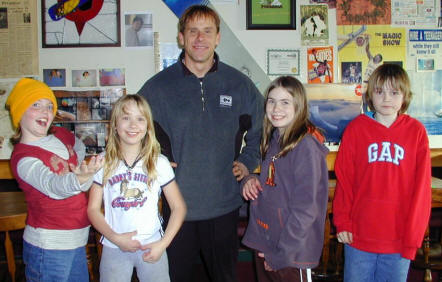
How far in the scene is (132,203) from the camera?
4.17ft

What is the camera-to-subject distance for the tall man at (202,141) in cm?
149

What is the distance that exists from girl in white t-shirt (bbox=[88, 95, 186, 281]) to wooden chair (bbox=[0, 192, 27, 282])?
597 mm

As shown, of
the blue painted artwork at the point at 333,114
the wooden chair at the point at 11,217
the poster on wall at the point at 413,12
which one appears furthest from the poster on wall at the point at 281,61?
the wooden chair at the point at 11,217

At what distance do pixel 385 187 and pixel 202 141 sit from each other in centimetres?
74

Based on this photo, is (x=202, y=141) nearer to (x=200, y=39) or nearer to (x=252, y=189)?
(x=252, y=189)

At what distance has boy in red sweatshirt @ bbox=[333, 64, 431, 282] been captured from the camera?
4.46 ft

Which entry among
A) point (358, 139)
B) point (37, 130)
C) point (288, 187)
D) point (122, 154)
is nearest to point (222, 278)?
point (288, 187)

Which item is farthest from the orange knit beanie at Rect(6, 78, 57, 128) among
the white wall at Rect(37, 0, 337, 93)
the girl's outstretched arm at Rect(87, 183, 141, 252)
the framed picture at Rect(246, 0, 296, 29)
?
the framed picture at Rect(246, 0, 296, 29)

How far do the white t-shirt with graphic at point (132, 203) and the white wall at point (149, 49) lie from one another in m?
1.28

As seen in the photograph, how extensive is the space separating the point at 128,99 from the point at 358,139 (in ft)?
3.06

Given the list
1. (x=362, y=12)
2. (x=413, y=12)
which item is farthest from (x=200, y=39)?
(x=413, y=12)

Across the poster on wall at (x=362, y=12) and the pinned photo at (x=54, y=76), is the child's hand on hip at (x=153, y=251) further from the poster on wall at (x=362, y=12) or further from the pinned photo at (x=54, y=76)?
the poster on wall at (x=362, y=12)

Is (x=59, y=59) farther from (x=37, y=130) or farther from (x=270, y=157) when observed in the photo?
(x=270, y=157)

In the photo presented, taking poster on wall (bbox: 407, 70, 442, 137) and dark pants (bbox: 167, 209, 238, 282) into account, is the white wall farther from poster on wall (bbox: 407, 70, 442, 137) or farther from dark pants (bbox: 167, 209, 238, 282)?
dark pants (bbox: 167, 209, 238, 282)
